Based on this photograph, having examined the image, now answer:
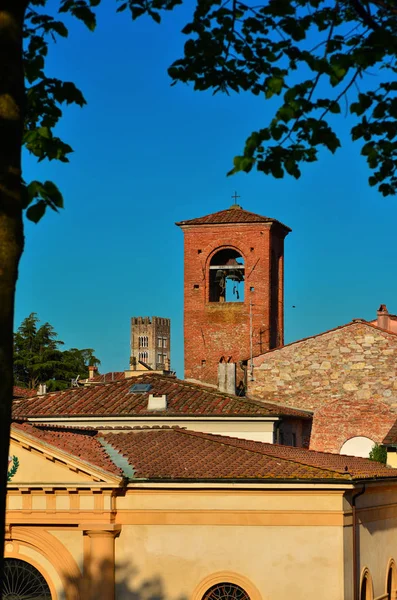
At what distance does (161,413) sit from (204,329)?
16515mm

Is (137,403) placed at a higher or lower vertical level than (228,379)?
lower

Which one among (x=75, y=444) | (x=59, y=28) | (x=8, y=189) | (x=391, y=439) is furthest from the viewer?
(x=391, y=439)

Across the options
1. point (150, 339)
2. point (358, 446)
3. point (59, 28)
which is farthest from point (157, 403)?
point (150, 339)

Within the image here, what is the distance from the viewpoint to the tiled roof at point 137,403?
31.6 m

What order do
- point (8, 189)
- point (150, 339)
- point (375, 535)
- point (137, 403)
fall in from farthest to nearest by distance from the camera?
point (150, 339)
point (137, 403)
point (375, 535)
point (8, 189)

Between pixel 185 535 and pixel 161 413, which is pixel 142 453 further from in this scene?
pixel 161 413

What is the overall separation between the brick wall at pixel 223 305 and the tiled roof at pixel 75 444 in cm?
2270

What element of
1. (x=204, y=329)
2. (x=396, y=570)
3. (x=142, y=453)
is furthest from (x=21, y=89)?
(x=204, y=329)

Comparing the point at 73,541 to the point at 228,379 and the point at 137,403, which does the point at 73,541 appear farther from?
the point at 228,379

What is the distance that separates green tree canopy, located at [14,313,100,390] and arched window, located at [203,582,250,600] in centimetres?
4467

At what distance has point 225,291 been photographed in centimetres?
4862

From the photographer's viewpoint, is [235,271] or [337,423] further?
[235,271]

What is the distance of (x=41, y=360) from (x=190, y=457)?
145ft

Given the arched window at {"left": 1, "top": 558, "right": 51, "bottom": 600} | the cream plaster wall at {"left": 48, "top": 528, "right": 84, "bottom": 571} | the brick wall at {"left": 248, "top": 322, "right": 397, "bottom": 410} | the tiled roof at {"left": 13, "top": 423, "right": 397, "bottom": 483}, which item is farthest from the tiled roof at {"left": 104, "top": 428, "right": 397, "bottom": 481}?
the brick wall at {"left": 248, "top": 322, "right": 397, "bottom": 410}
